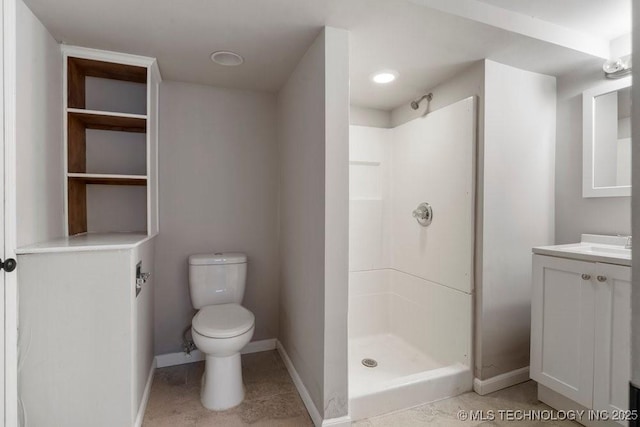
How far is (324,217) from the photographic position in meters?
1.59

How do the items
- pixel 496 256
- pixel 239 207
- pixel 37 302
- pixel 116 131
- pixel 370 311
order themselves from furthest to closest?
pixel 370 311, pixel 239 207, pixel 116 131, pixel 496 256, pixel 37 302

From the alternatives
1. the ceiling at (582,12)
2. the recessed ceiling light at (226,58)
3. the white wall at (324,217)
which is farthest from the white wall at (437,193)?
the recessed ceiling light at (226,58)

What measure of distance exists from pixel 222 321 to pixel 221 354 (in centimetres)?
18

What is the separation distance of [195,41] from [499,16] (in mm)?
1595

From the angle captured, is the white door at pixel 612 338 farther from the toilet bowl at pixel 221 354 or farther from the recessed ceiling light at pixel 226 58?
the recessed ceiling light at pixel 226 58

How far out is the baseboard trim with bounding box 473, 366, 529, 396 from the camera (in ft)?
6.35

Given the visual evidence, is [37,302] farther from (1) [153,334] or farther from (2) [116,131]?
(2) [116,131]

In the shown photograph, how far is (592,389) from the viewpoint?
60.4 inches

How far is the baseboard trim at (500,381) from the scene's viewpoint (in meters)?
1.93

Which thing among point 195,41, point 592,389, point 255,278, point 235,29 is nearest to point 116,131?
point 195,41

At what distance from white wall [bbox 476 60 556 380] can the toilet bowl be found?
147cm

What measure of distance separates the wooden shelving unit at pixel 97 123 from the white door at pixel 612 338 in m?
2.45

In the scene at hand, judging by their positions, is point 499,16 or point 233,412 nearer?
point 499,16

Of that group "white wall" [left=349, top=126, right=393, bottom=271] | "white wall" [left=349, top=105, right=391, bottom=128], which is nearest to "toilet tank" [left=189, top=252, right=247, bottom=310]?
"white wall" [left=349, top=126, right=393, bottom=271]
